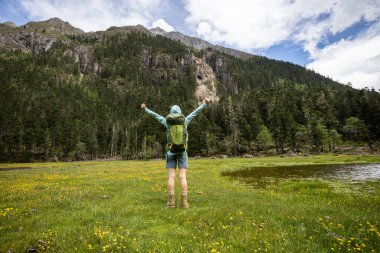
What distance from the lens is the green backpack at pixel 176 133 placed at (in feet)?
33.1

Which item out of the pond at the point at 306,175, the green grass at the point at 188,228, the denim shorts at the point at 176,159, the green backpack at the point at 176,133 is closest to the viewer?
the green grass at the point at 188,228

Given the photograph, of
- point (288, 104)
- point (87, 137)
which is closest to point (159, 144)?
point (87, 137)

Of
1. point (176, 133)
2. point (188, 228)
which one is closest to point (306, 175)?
point (176, 133)

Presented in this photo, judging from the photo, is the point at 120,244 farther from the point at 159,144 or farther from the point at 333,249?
the point at 159,144

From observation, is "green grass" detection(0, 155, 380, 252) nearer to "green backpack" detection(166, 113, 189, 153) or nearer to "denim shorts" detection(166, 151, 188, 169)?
"denim shorts" detection(166, 151, 188, 169)

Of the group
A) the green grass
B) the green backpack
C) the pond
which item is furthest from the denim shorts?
the pond

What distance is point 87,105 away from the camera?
19100 centimetres

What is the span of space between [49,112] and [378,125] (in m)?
184

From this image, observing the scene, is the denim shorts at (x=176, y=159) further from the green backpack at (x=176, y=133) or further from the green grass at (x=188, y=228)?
the green grass at (x=188, y=228)

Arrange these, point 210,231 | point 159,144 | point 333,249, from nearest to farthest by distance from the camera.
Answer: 1. point 333,249
2. point 210,231
3. point 159,144

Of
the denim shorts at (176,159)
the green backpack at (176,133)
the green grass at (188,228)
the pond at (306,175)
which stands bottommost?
the pond at (306,175)

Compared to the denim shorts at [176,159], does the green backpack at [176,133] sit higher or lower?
higher

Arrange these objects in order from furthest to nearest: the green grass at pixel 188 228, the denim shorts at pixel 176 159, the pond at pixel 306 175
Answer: the pond at pixel 306 175 → the denim shorts at pixel 176 159 → the green grass at pixel 188 228

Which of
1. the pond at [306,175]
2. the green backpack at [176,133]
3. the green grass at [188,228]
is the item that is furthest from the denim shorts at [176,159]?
the pond at [306,175]
